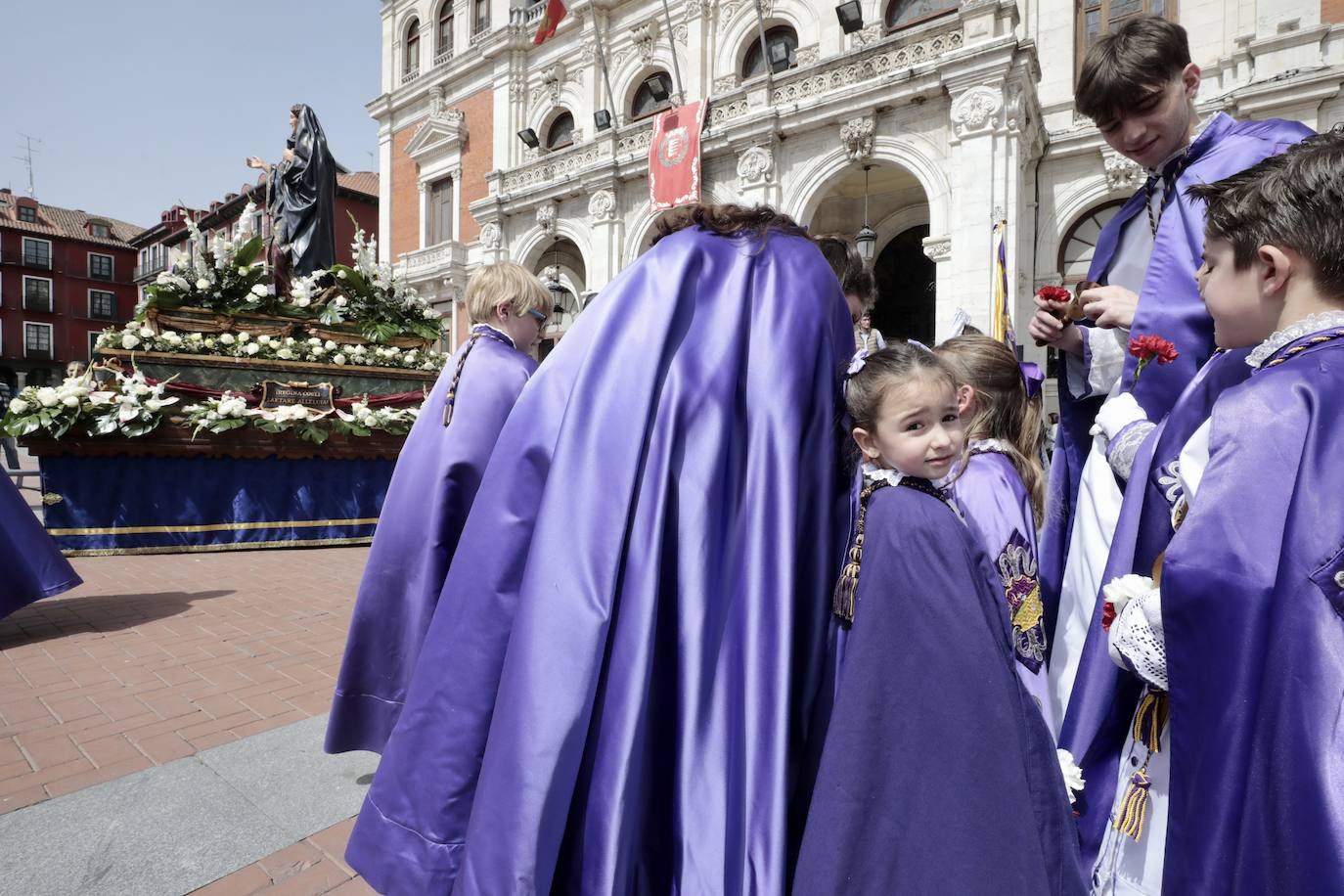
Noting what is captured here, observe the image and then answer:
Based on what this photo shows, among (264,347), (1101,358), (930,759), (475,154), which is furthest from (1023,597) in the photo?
(475,154)

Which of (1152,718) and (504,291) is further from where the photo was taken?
(504,291)

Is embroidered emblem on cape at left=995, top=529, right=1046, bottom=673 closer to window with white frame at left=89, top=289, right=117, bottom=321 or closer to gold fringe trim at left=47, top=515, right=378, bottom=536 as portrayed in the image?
gold fringe trim at left=47, top=515, right=378, bottom=536

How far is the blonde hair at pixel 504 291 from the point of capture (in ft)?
8.86

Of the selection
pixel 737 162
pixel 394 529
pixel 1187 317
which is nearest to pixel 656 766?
pixel 394 529

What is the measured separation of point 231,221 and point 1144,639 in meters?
48.7

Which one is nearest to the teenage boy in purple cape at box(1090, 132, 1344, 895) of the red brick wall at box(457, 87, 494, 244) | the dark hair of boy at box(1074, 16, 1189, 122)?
the dark hair of boy at box(1074, 16, 1189, 122)

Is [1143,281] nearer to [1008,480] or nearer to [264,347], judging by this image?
[1008,480]

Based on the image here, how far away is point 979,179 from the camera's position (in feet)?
36.6

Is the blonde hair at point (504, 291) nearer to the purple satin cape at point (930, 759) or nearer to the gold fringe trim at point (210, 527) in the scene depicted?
the purple satin cape at point (930, 759)

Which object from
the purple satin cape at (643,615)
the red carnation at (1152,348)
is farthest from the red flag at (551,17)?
the purple satin cape at (643,615)

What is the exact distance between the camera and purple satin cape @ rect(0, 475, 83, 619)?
3898 millimetres

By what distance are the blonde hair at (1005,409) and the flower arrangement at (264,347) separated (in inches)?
281

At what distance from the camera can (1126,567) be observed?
1.62 meters

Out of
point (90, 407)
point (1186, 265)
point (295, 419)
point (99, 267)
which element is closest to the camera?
point (1186, 265)
